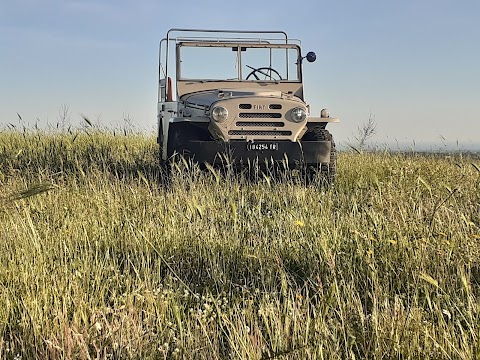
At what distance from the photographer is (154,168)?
8.05 meters

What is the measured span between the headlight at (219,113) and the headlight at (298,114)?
33.7 inches

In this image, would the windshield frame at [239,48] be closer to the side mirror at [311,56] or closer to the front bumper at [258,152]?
the side mirror at [311,56]

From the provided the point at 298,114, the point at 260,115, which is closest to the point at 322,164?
the point at 298,114

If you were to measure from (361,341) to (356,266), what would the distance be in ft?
2.65

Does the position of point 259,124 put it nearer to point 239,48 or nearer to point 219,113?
point 219,113

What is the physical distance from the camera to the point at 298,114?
247 inches

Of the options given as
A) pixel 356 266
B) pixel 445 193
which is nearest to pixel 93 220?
pixel 356 266

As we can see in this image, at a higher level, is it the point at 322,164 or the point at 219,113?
the point at 219,113

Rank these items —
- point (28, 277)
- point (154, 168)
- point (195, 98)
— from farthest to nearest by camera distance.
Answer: point (154, 168)
point (195, 98)
point (28, 277)

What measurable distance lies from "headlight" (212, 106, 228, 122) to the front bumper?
347mm

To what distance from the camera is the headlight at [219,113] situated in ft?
19.7

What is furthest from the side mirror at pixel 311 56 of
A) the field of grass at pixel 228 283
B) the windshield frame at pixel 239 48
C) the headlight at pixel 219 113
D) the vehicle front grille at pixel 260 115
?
the field of grass at pixel 228 283

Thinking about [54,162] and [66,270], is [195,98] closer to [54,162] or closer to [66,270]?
[54,162]

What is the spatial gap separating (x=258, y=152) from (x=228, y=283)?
11.4 ft
